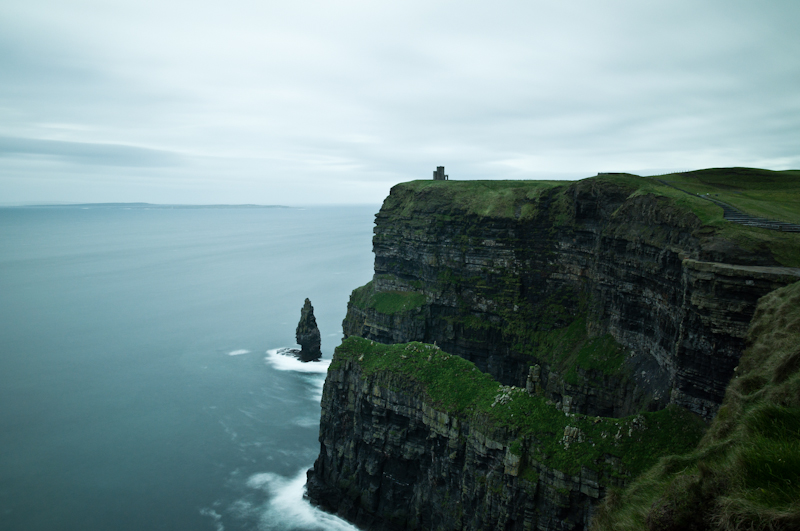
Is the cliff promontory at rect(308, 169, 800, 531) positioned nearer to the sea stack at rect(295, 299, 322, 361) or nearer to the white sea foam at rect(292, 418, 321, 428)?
the sea stack at rect(295, 299, 322, 361)

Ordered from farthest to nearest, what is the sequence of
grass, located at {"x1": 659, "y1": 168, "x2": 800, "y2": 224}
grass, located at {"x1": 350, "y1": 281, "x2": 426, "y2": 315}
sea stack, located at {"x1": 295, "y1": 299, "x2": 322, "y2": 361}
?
1. sea stack, located at {"x1": 295, "y1": 299, "x2": 322, "y2": 361}
2. grass, located at {"x1": 350, "y1": 281, "x2": 426, "y2": 315}
3. grass, located at {"x1": 659, "y1": 168, "x2": 800, "y2": 224}

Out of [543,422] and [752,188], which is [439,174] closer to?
[752,188]

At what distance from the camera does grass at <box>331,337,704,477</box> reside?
30.1m

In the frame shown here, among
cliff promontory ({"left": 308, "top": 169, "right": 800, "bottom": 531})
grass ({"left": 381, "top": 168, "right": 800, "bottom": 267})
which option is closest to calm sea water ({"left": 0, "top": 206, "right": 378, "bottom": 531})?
cliff promontory ({"left": 308, "top": 169, "right": 800, "bottom": 531})

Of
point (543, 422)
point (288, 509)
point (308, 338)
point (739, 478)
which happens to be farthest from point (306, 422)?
point (739, 478)

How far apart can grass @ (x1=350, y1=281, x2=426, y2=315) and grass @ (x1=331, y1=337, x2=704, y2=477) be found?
111 ft

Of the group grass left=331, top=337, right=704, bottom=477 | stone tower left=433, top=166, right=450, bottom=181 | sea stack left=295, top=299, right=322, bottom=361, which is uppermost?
stone tower left=433, top=166, right=450, bottom=181

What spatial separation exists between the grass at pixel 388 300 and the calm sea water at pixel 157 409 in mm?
15676

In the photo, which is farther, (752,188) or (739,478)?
(752,188)

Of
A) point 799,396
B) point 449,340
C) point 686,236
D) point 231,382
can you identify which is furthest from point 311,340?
point 799,396

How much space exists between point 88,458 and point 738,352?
65.9m

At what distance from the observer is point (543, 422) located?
32.6m

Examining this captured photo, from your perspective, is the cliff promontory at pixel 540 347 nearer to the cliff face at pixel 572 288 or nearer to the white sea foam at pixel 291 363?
the cliff face at pixel 572 288

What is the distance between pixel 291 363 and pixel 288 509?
142 feet
